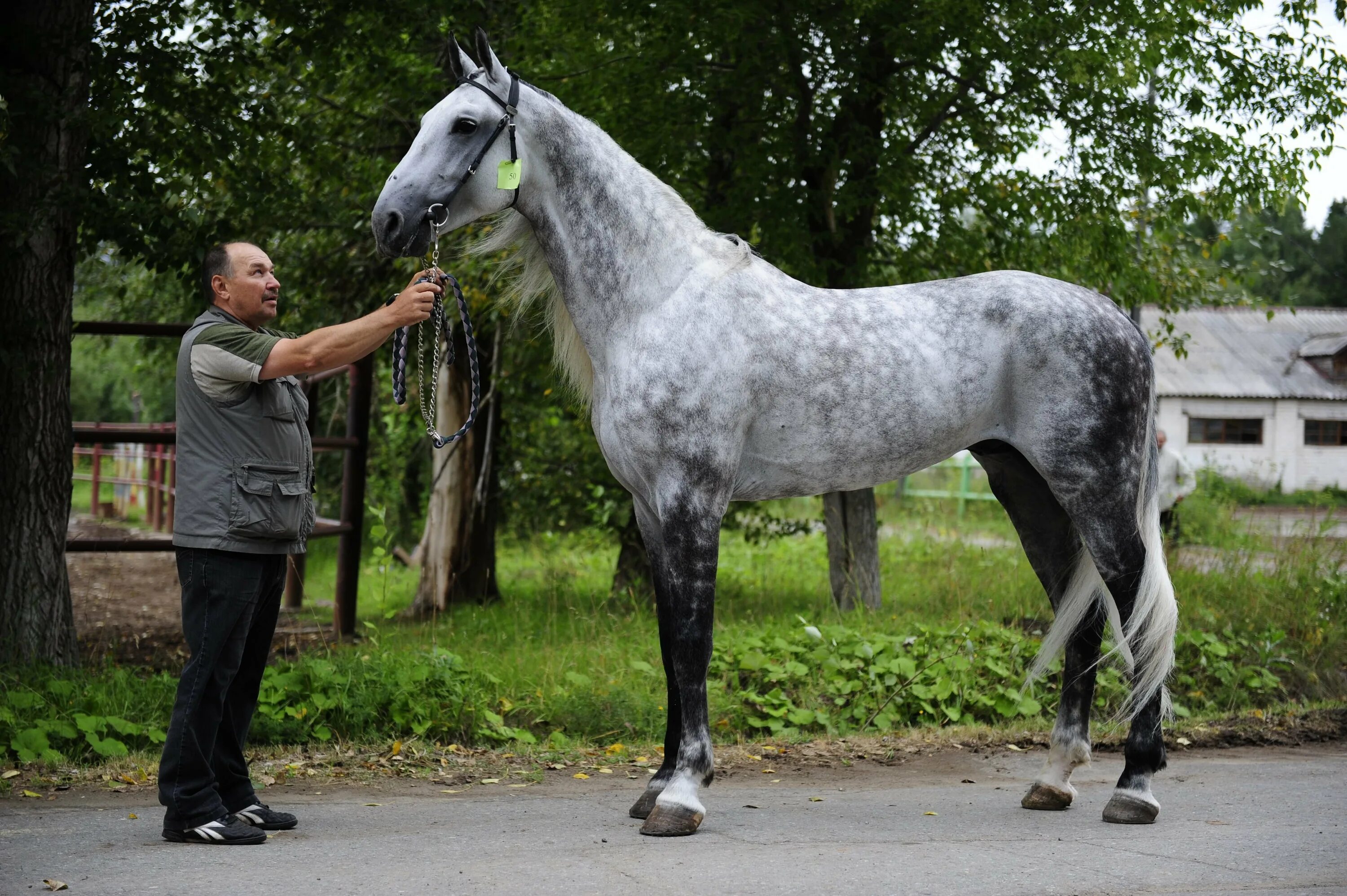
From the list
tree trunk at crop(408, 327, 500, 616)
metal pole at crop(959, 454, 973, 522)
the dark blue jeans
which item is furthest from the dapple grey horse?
metal pole at crop(959, 454, 973, 522)

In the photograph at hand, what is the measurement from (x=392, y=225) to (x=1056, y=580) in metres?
2.76

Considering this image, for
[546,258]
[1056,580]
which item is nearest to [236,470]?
[546,258]

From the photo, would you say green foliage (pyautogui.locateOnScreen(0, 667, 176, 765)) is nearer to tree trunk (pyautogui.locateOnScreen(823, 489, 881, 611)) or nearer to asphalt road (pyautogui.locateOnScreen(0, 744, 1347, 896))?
asphalt road (pyautogui.locateOnScreen(0, 744, 1347, 896))

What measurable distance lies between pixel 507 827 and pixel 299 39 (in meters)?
4.30

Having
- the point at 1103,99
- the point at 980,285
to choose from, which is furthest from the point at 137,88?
the point at 1103,99

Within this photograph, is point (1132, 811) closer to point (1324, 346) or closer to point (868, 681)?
point (868, 681)

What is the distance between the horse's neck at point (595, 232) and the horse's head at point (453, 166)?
0.15 metres

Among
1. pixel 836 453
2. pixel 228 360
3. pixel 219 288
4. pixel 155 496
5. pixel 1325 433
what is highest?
pixel 1325 433

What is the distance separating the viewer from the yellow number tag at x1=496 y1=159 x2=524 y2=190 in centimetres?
386

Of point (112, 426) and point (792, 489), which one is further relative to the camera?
point (112, 426)

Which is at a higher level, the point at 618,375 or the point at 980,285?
the point at 980,285

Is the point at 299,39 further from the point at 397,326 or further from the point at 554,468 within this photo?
the point at 554,468

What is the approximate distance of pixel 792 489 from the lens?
13.6ft

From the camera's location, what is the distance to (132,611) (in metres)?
10.6
